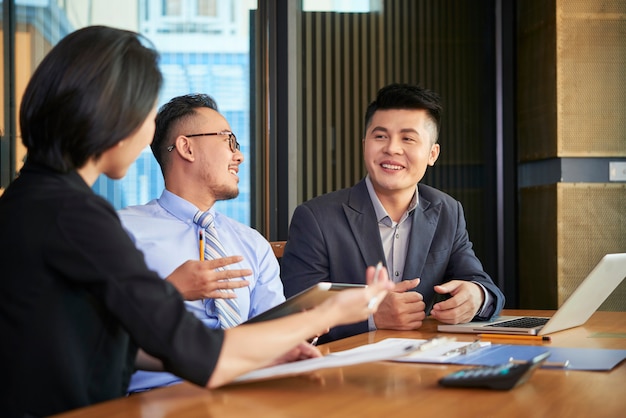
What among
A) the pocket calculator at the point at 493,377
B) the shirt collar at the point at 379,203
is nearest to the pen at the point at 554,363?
the pocket calculator at the point at 493,377

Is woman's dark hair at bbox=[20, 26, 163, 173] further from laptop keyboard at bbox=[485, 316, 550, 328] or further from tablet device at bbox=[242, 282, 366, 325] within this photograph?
laptop keyboard at bbox=[485, 316, 550, 328]

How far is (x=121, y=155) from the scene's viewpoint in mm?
1369

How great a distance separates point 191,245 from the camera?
91.7 inches

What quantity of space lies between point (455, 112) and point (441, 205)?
2311mm

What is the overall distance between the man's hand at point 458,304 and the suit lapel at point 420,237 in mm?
329

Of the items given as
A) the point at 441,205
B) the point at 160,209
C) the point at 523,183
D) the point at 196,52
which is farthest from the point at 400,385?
the point at 523,183

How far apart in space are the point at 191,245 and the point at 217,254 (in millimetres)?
78

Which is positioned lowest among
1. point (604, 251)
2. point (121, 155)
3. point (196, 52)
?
point (604, 251)

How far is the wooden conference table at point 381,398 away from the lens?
47.4 inches

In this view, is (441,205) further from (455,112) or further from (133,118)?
(455,112)

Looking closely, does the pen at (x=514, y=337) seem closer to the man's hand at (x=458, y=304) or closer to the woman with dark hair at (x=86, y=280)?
the man's hand at (x=458, y=304)

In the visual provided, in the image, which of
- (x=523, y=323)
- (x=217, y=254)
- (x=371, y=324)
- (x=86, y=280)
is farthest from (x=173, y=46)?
(x=86, y=280)

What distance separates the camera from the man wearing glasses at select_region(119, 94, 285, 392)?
89.8 inches

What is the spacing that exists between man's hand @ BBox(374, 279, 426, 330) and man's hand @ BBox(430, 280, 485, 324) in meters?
0.07
